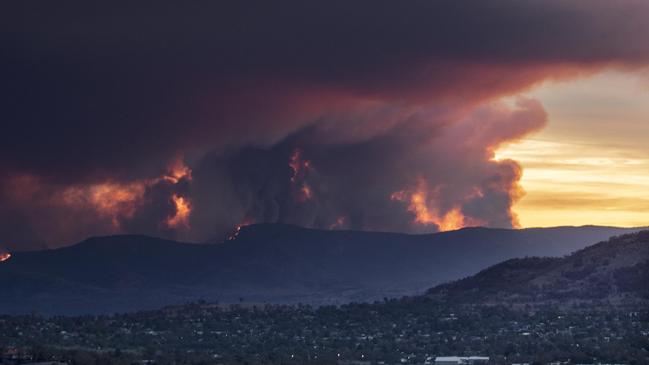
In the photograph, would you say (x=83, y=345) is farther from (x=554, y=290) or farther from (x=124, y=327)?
(x=554, y=290)

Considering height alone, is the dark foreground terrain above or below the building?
above

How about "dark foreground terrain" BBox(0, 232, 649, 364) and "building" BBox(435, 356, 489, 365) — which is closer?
"building" BBox(435, 356, 489, 365)

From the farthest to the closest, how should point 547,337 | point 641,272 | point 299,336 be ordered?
point 641,272, point 299,336, point 547,337

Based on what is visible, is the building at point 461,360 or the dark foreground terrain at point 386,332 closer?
the building at point 461,360

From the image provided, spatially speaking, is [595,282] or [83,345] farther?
[595,282]

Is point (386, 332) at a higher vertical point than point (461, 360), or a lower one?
higher

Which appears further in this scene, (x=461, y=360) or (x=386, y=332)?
(x=386, y=332)

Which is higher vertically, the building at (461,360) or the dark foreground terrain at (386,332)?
the dark foreground terrain at (386,332)


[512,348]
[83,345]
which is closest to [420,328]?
[512,348]
